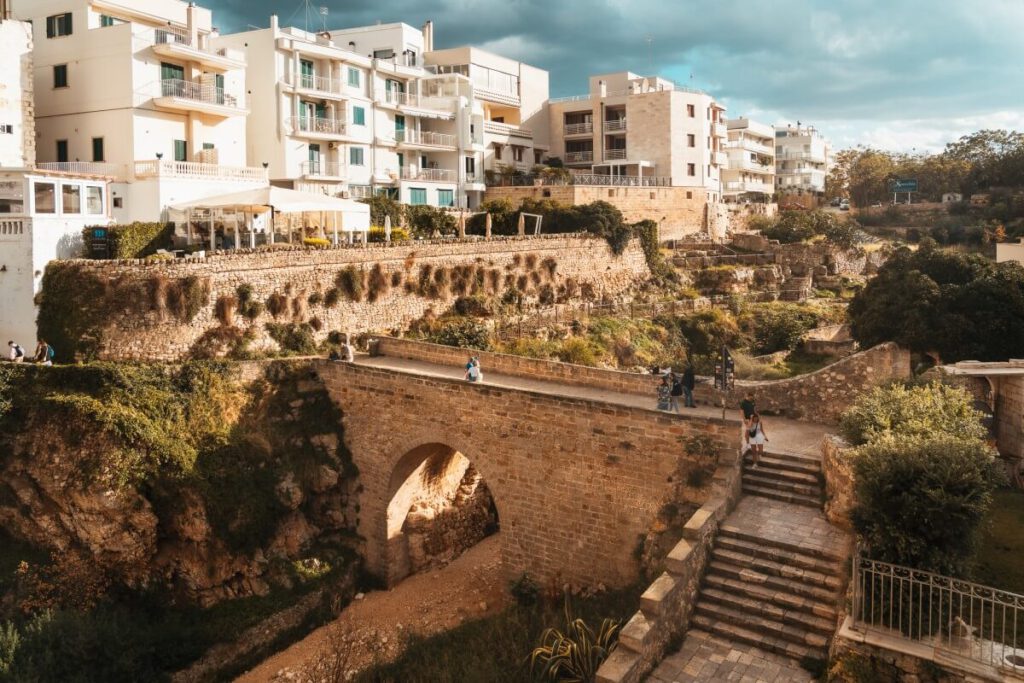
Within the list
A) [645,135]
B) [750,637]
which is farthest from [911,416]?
[645,135]

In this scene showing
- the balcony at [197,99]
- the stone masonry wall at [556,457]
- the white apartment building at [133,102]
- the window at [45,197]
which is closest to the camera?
the stone masonry wall at [556,457]

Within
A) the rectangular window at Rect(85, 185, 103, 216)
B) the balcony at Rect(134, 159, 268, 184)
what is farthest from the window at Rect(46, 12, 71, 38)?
the rectangular window at Rect(85, 185, 103, 216)

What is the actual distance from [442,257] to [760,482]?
1703cm

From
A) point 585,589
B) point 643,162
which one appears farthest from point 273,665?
point 643,162

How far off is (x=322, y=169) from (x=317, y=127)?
5.90ft

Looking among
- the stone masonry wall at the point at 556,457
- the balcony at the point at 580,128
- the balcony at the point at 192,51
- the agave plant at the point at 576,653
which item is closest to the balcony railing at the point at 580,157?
the balcony at the point at 580,128

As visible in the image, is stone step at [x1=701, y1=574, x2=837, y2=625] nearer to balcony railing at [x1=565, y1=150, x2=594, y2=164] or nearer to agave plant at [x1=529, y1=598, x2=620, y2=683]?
agave plant at [x1=529, y1=598, x2=620, y2=683]

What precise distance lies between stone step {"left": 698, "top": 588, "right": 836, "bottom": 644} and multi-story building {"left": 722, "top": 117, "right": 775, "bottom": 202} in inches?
1909

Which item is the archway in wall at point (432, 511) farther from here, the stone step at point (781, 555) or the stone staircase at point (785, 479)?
the stone step at point (781, 555)

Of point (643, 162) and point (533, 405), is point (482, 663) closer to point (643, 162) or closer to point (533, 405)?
point (533, 405)

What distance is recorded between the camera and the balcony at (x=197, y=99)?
27.7 m

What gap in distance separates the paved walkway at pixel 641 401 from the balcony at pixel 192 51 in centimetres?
1481

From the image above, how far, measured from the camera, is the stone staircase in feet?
45.9

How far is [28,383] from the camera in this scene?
18688 mm
